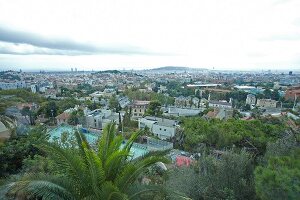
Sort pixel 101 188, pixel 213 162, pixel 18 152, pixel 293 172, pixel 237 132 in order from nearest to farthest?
pixel 101 188, pixel 293 172, pixel 213 162, pixel 18 152, pixel 237 132

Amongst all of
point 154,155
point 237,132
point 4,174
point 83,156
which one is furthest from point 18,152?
point 237,132

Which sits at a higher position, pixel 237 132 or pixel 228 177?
pixel 228 177

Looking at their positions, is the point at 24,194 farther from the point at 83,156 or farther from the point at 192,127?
the point at 192,127

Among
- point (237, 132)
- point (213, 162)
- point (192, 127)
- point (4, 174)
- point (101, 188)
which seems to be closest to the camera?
point (101, 188)

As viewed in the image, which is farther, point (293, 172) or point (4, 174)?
point (4, 174)

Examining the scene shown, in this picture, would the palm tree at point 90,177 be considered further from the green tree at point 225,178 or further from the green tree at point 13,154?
the green tree at point 13,154

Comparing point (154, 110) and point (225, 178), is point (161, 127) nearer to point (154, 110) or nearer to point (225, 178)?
point (154, 110)

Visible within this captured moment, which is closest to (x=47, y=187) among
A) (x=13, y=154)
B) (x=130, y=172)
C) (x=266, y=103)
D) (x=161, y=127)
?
(x=130, y=172)
